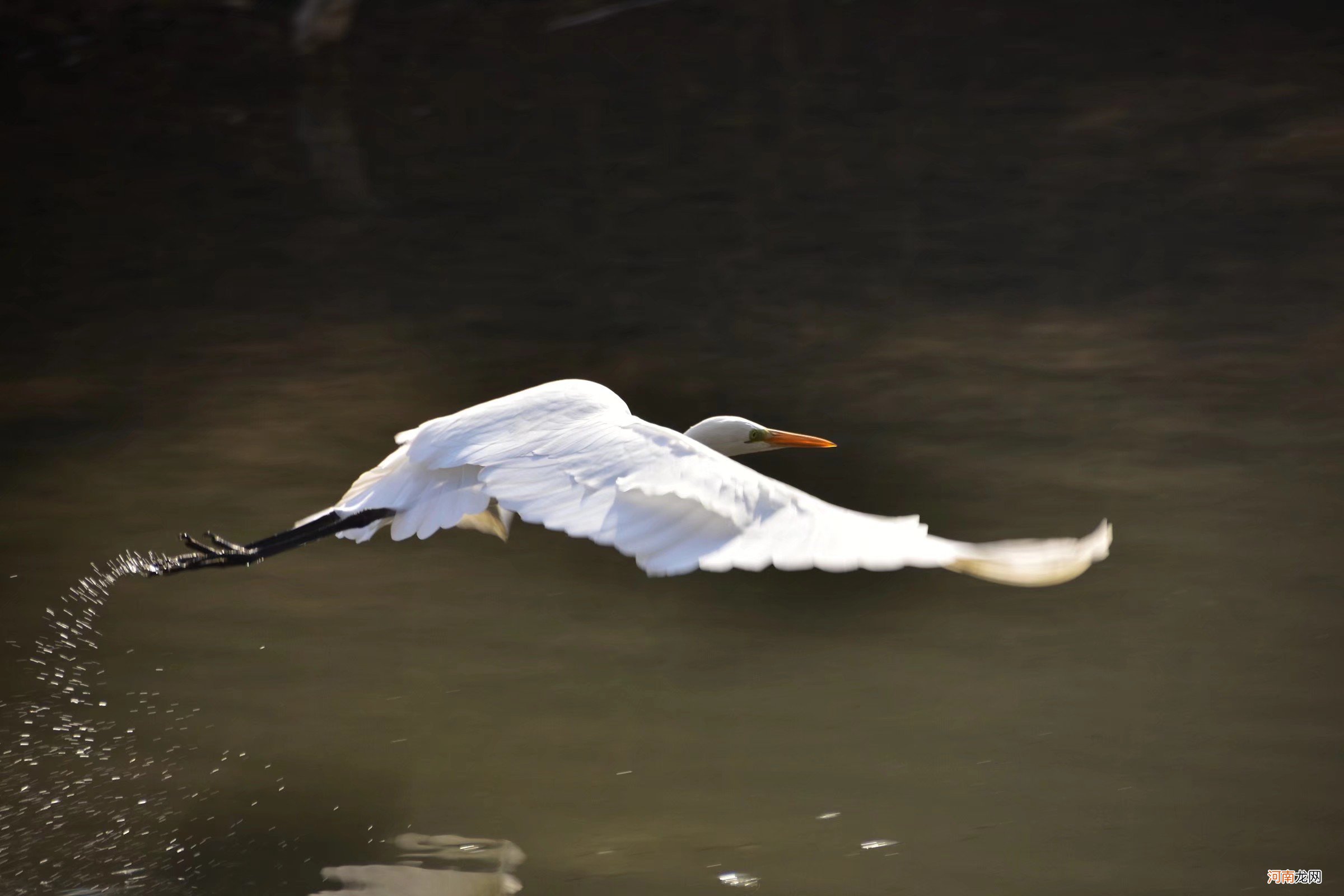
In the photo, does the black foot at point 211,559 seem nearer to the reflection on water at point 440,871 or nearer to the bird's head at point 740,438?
the reflection on water at point 440,871

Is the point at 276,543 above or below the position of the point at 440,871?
above

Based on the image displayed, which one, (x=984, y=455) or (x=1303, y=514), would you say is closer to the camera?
(x=1303, y=514)

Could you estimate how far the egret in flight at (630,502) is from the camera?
2070mm

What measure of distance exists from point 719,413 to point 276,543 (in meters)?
1.95

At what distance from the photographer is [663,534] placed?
2227 millimetres

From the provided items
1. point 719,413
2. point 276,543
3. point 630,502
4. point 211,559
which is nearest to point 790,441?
point 630,502

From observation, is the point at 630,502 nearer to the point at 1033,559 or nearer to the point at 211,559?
the point at 1033,559

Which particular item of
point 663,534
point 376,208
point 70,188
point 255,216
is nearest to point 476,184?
point 376,208

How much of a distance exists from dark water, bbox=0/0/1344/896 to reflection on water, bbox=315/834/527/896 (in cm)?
4

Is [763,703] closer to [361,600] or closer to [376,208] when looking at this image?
[361,600]

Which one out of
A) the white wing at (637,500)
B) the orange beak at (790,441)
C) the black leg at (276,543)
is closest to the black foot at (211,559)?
the black leg at (276,543)

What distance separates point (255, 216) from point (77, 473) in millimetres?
2659

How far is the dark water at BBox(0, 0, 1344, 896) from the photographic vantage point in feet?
8.77

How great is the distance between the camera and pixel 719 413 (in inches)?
177
